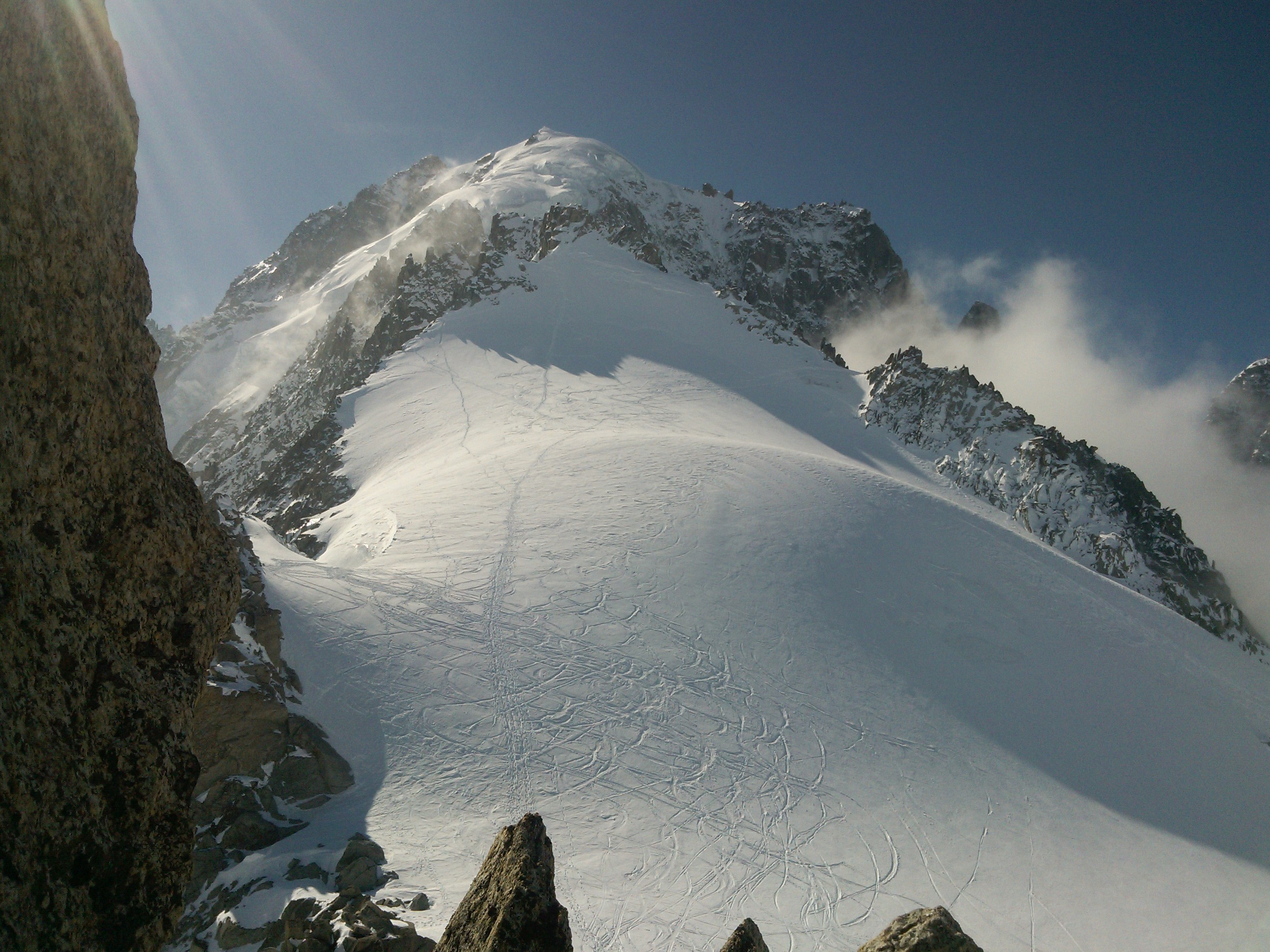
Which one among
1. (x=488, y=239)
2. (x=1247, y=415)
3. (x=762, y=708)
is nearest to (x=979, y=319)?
(x=1247, y=415)

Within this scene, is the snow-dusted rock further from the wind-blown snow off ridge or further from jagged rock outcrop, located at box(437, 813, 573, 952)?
jagged rock outcrop, located at box(437, 813, 573, 952)

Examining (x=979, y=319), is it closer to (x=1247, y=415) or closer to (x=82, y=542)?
A: (x=1247, y=415)

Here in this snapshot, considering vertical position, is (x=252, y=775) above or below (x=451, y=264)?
below

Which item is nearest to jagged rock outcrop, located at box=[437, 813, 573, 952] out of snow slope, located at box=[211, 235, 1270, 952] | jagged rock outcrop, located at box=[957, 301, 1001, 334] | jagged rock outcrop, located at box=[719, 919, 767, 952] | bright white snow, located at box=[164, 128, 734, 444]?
jagged rock outcrop, located at box=[719, 919, 767, 952]

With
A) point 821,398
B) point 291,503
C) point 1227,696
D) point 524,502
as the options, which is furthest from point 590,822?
point 821,398

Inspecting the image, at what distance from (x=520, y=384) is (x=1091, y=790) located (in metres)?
32.3

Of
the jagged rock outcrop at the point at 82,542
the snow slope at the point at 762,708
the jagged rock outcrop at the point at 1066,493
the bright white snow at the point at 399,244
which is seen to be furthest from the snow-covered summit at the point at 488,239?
the jagged rock outcrop at the point at 82,542

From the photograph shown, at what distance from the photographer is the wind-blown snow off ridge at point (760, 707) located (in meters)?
11.8

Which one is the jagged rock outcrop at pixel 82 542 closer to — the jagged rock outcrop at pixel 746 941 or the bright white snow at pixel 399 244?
the jagged rock outcrop at pixel 746 941

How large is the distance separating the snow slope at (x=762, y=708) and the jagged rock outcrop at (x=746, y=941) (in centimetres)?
617

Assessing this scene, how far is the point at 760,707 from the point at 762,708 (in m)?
0.04

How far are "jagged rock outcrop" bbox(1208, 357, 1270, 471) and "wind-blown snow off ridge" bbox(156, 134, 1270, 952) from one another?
125m

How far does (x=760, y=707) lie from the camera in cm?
1589

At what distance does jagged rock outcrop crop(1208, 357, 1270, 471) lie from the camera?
117 metres
